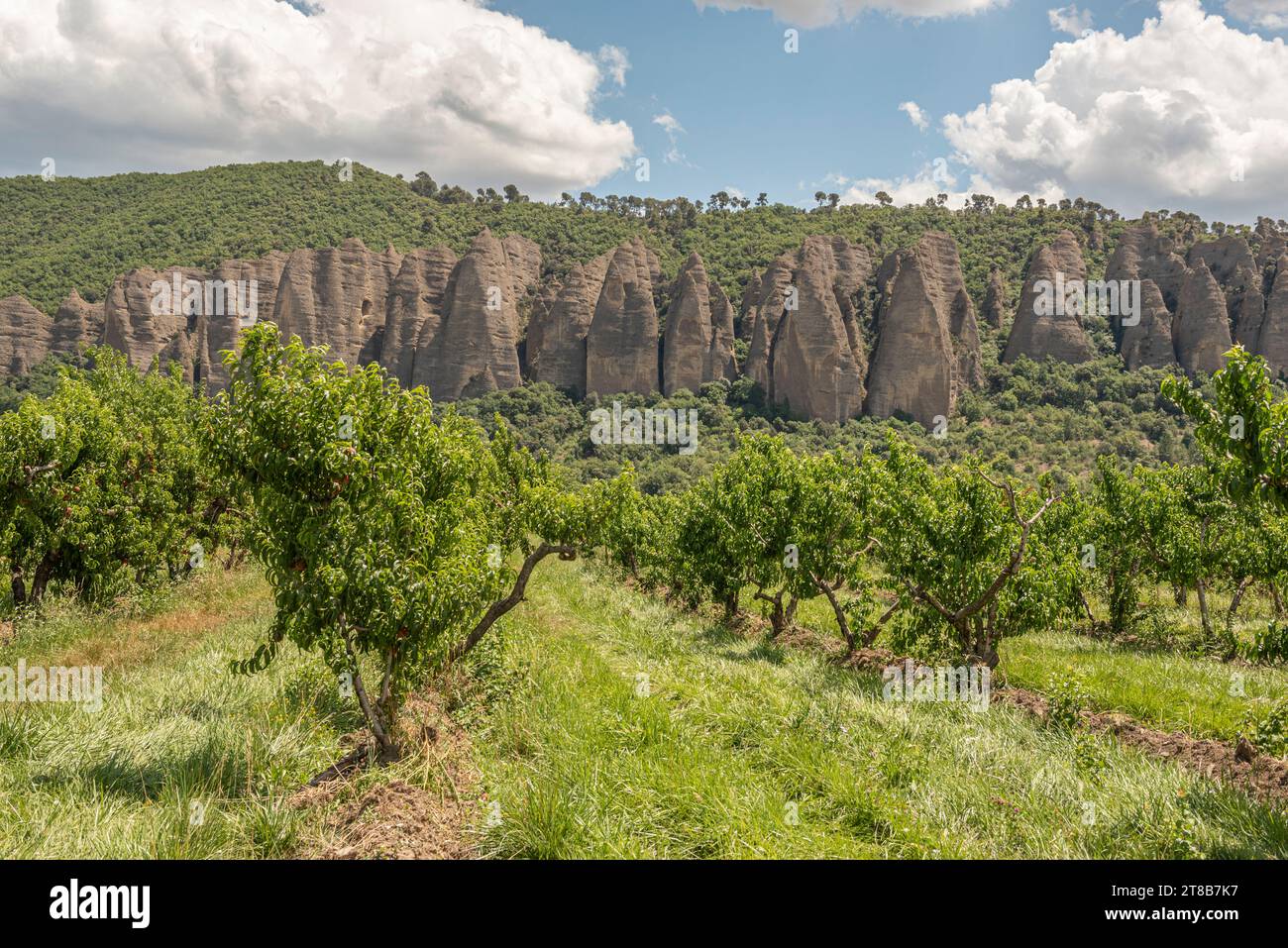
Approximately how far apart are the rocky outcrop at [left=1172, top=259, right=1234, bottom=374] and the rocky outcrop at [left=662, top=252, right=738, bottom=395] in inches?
2249

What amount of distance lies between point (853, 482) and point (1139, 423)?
78.2 meters

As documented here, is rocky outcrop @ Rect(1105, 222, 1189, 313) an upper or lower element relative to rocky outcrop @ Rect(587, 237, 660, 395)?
upper

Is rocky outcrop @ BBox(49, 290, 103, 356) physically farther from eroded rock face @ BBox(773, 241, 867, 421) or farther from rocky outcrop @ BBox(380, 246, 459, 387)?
eroded rock face @ BBox(773, 241, 867, 421)

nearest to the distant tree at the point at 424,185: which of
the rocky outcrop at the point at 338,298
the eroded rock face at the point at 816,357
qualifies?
the rocky outcrop at the point at 338,298

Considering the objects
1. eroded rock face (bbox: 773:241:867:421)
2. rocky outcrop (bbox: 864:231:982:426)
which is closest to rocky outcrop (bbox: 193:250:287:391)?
eroded rock face (bbox: 773:241:867:421)

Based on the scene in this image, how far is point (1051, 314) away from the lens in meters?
88.5

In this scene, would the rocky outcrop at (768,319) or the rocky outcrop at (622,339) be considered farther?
the rocky outcrop at (622,339)

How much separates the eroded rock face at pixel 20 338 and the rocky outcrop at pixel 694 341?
7645cm

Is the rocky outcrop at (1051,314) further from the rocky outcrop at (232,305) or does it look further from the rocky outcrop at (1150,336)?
the rocky outcrop at (232,305)

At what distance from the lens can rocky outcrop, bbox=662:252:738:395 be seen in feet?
311

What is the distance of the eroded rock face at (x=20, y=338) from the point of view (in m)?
76.2

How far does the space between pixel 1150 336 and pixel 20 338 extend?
138627 millimetres

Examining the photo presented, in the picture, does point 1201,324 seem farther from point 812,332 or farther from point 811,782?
point 811,782
